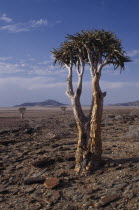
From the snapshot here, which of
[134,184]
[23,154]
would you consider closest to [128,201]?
[134,184]

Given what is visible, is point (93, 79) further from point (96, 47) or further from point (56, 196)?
point (56, 196)

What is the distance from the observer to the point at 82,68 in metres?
Result: 9.39

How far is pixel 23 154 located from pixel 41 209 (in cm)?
567

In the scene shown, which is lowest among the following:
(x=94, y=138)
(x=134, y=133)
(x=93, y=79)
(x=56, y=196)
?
(x=56, y=196)

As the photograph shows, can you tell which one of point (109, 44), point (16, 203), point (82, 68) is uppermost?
point (109, 44)

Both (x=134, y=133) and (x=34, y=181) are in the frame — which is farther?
(x=134, y=133)

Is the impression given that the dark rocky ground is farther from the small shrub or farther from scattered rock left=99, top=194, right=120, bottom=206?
the small shrub

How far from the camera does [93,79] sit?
8.81 m

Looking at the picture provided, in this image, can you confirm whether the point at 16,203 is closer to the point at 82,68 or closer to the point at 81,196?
the point at 81,196

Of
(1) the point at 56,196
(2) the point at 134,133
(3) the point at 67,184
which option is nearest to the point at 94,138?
(3) the point at 67,184

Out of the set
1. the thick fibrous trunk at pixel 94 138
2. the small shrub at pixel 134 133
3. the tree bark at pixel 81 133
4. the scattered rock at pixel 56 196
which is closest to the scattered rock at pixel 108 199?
the scattered rock at pixel 56 196

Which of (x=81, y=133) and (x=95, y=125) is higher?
(x=95, y=125)

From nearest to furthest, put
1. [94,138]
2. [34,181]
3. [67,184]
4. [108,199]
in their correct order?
[108,199] < [67,184] < [34,181] < [94,138]

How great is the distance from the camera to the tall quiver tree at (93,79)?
8.69 m
